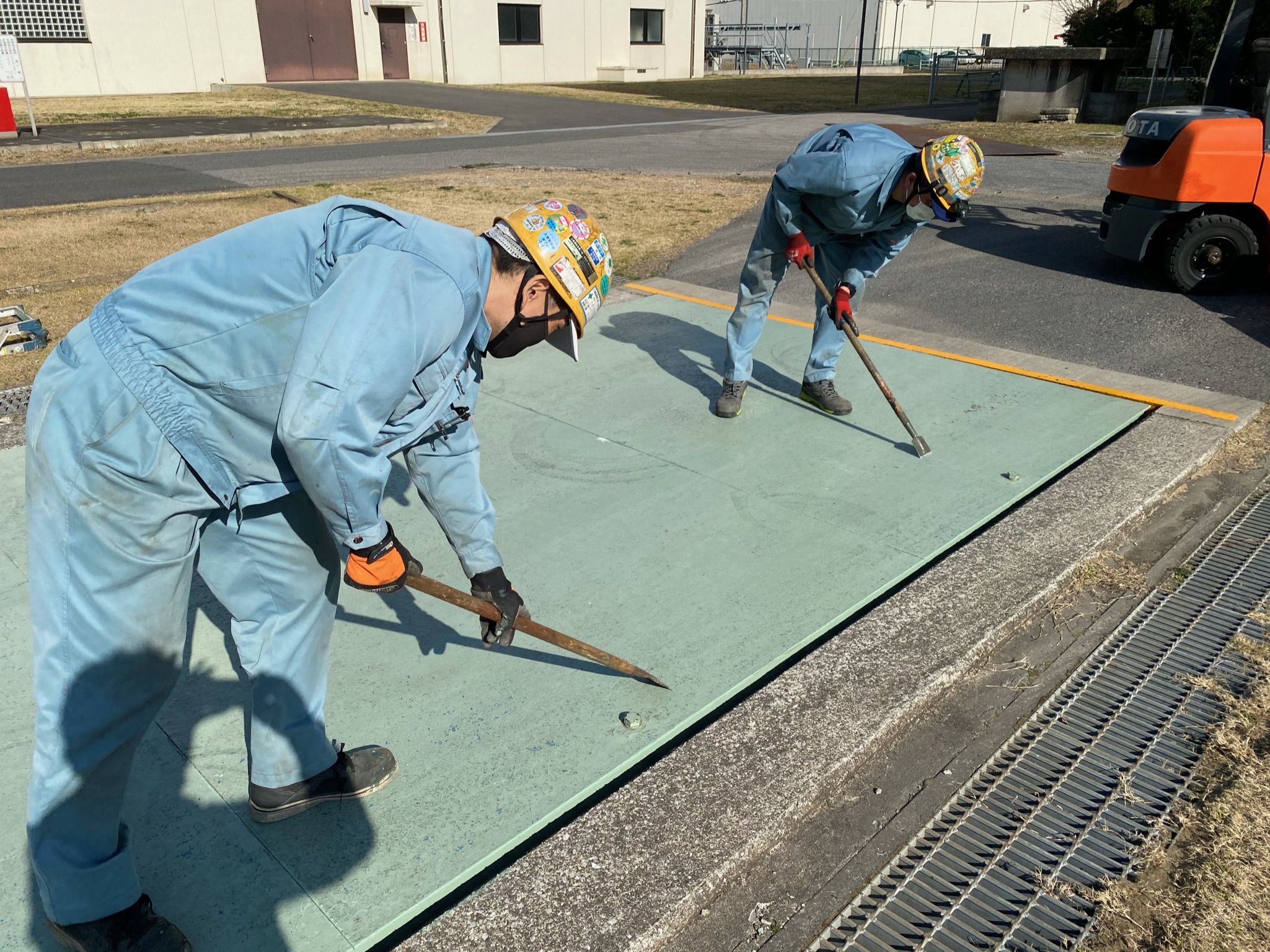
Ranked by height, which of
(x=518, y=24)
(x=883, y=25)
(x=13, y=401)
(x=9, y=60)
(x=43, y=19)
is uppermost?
(x=883, y=25)

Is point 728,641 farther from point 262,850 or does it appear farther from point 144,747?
point 144,747

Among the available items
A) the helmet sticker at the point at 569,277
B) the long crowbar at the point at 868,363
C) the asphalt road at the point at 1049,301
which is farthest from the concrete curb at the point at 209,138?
the helmet sticker at the point at 569,277

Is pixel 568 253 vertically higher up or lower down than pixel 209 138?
higher up

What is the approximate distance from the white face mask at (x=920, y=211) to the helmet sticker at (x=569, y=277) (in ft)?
8.31

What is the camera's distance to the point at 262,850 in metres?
2.17

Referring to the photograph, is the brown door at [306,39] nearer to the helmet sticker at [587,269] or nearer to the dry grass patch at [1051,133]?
the dry grass patch at [1051,133]

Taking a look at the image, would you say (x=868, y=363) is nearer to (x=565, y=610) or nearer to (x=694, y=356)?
(x=694, y=356)

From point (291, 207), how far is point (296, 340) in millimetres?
9289

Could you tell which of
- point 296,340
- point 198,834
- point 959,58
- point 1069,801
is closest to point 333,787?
point 198,834

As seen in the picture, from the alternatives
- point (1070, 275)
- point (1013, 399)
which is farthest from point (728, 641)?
point (1070, 275)

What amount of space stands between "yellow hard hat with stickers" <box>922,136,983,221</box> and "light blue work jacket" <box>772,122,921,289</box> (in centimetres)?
23

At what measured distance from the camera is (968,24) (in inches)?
2080

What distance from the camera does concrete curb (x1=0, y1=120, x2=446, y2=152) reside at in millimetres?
14383

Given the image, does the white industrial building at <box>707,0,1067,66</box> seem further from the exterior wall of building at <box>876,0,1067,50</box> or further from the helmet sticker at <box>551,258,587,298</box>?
the helmet sticker at <box>551,258,587,298</box>
